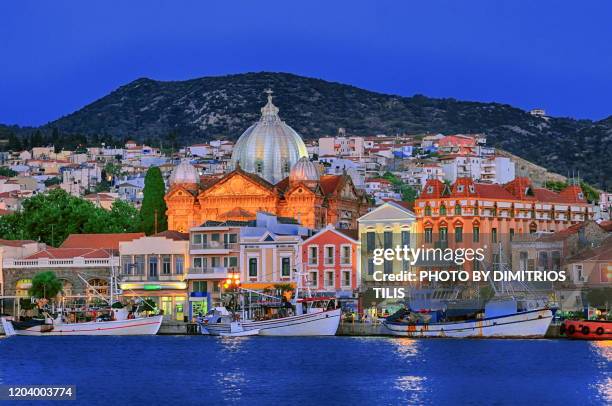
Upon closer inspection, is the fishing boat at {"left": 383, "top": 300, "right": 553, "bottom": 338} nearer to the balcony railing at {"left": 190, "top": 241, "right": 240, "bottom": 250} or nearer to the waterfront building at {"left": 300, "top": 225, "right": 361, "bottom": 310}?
the waterfront building at {"left": 300, "top": 225, "right": 361, "bottom": 310}

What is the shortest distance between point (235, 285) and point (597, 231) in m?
23.6

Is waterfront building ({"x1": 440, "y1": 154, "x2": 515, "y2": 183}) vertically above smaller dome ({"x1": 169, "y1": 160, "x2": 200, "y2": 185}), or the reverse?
waterfront building ({"x1": 440, "y1": 154, "x2": 515, "y2": 183})

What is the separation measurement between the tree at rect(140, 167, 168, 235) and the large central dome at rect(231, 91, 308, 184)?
245 inches

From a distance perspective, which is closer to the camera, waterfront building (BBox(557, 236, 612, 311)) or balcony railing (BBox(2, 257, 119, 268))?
waterfront building (BBox(557, 236, 612, 311))

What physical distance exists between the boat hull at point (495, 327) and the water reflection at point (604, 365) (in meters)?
3.33

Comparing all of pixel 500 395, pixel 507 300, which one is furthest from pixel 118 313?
pixel 500 395

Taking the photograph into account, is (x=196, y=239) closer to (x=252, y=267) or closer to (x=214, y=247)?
(x=214, y=247)

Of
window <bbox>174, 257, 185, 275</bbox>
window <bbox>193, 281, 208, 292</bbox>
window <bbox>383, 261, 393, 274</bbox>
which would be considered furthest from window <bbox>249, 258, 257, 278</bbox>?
window <bbox>383, 261, 393, 274</bbox>

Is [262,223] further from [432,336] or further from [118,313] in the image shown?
[432,336]

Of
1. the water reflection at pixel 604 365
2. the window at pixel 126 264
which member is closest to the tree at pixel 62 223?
the window at pixel 126 264

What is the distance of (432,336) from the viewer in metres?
89.4

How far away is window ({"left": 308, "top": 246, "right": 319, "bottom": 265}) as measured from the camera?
103938mm

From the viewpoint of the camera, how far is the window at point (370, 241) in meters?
105

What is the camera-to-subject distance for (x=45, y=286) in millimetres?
105812
